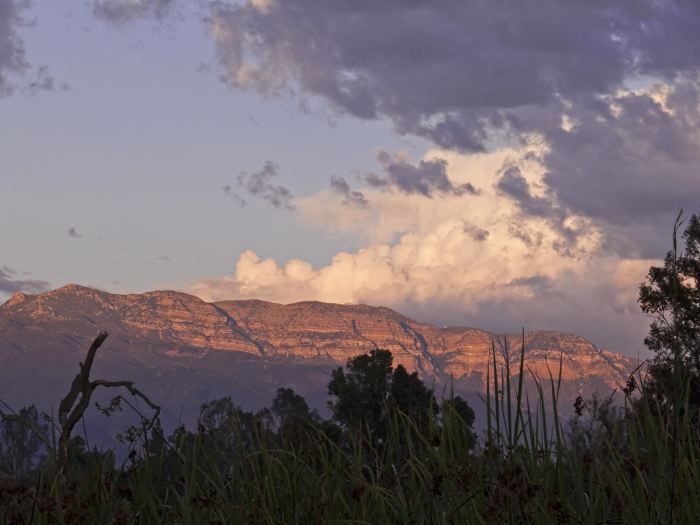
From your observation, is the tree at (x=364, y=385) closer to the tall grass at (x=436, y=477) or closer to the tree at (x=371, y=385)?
the tree at (x=371, y=385)

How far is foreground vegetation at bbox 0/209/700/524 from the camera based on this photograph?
640 cm

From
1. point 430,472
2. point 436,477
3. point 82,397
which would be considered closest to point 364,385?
point 82,397

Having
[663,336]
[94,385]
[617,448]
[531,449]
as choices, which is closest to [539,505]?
[531,449]

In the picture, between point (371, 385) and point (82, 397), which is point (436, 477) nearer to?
point (82, 397)

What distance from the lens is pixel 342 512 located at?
738cm

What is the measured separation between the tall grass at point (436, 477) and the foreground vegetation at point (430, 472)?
0.01 metres

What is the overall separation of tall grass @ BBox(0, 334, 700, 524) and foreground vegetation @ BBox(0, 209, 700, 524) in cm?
1

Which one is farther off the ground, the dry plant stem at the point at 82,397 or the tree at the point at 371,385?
the dry plant stem at the point at 82,397

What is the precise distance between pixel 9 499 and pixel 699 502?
186 inches

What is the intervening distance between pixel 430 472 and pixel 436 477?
1.75 ft

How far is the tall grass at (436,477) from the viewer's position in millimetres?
6398

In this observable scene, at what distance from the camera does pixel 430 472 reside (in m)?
7.10

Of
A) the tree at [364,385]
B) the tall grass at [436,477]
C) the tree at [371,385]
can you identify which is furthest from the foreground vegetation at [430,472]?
the tree at [371,385]

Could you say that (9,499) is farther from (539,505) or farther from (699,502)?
(699,502)
